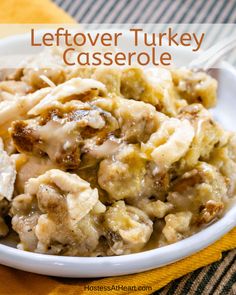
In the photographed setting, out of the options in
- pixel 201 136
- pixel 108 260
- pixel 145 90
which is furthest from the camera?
pixel 145 90

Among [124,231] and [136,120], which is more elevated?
[136,120]

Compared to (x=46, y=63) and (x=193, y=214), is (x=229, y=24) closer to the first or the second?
(x=46, y=63)

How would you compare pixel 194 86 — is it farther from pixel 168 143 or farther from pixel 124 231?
pixel 124 231

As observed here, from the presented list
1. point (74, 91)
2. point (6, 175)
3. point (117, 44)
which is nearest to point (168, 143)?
point (74, 91)

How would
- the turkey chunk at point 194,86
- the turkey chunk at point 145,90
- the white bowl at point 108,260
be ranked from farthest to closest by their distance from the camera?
the turkey chunk at point 194,86 → the turkey chunk at point 145,90 → the white bowl at point 108,260

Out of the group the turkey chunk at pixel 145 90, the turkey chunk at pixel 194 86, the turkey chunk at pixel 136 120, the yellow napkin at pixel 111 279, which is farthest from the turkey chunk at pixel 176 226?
the turkey chunk at pixel 194 86

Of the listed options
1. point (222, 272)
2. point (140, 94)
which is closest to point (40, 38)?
point (140, 94)

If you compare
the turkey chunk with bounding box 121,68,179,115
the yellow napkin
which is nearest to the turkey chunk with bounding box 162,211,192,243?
Answer: the yellow napkin

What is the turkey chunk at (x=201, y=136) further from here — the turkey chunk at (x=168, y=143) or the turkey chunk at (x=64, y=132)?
the turkey chunk at (x=64, y=132)
